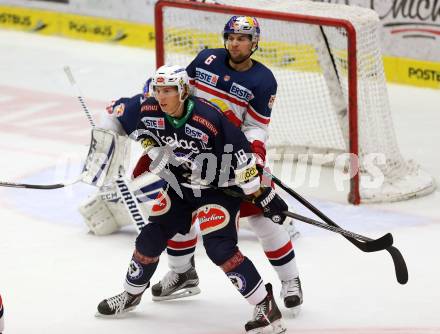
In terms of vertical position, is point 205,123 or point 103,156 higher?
point 205,123

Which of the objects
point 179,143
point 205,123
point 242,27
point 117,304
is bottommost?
point 117,304

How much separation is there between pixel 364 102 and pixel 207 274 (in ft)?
6.78

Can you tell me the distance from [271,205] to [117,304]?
0.94 m

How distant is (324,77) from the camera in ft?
27.6

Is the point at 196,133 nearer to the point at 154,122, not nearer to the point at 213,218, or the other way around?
the point at 154,122

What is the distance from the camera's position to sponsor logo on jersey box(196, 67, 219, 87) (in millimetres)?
6320

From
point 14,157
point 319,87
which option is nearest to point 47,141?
point 14,157

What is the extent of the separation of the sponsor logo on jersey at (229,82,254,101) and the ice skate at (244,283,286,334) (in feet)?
4.07

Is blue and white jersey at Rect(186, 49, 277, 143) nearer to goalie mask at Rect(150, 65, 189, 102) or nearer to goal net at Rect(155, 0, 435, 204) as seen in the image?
goalie mask at Rect(150, 65, 189, 102)

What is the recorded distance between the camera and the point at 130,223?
23.5 feet

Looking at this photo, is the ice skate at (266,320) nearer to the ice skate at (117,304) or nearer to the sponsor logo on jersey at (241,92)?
the ice skate at (117,304)

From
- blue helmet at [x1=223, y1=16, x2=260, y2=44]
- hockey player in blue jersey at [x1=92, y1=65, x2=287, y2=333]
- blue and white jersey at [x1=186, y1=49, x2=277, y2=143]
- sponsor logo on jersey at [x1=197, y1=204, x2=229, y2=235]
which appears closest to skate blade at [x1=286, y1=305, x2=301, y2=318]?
hockey player in blue jersey at [x1=92, y1=65, x2=287, y2=333]

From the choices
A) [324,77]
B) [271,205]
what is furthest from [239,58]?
[324,77]

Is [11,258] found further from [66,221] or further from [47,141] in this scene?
[47,141]
